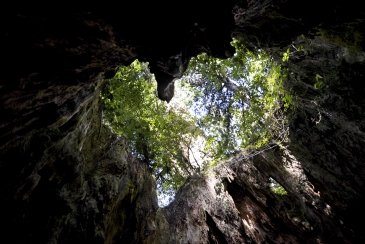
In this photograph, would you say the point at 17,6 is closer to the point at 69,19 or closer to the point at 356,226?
the point at 69,19

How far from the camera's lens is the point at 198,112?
56.1ft

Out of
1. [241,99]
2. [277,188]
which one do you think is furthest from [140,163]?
[277,188]

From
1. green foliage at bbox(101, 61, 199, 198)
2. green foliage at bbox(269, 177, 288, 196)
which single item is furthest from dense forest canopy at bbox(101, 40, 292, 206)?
green foliage at bbox(269, 177, 288, 196)

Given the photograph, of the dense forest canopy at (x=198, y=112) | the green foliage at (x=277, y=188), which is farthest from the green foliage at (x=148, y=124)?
the green foliage at (x=277, y=188)

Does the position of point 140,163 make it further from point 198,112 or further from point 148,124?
point 198,112

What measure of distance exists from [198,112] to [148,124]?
4339 mm

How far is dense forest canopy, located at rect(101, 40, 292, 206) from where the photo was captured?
1054cm

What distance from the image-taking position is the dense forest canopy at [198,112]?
1054cm

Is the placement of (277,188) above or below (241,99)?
below

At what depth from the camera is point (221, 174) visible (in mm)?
15211

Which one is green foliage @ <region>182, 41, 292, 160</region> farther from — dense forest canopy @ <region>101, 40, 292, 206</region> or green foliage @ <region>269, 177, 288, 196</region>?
green foliage @ <region>269, 177, 288, 196</region>

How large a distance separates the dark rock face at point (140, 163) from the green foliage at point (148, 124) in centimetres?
101

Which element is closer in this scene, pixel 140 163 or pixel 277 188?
pixel 140 163

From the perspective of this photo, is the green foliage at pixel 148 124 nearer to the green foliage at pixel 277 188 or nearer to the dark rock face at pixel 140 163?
the dark rock face at pixel 140 163
